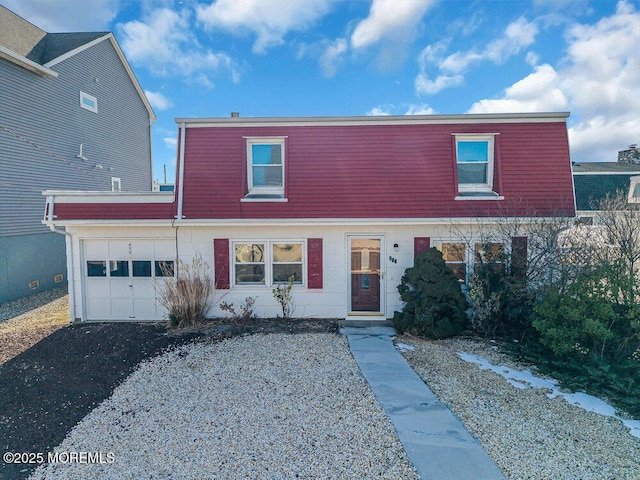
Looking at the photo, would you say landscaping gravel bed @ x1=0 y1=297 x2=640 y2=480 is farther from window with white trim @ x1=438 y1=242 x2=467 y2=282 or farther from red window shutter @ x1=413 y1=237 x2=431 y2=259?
red window shutter @ x1=413 y1=237 x2=431 y2=259

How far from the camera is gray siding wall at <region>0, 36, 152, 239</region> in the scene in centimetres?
1028

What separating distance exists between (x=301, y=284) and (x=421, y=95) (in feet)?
34.5

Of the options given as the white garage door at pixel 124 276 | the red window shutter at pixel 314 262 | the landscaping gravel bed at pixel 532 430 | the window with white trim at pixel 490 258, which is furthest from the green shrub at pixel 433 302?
the white garage door at pixel 124 276

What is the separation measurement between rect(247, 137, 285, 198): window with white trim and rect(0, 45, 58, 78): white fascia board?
889 centimetres

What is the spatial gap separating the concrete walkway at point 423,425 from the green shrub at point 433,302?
127 cm

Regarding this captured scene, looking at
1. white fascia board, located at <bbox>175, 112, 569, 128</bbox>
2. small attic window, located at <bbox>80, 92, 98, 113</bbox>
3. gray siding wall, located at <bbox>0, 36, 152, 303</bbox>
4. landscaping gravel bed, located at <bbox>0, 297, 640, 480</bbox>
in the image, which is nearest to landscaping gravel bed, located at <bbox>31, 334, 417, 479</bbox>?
landscaping gravel bed, located at <bbox>0, 297, 640, 480</bbox>

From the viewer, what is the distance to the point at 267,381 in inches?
189

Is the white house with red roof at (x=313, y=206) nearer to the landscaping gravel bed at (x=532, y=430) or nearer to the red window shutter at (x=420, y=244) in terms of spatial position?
the red window shutter at (x=420, y=244)

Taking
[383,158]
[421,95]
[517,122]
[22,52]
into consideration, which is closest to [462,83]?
[421,95]

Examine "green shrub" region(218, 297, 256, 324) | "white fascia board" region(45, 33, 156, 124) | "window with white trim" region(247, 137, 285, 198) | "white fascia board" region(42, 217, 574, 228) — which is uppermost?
"white fascia board" region(45, 33, 156, 124)

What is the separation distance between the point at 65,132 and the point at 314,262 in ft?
39.0

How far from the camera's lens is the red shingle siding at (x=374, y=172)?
768 cm

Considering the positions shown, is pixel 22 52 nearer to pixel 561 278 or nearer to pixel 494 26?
pixel 494 26

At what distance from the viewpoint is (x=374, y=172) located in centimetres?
789
